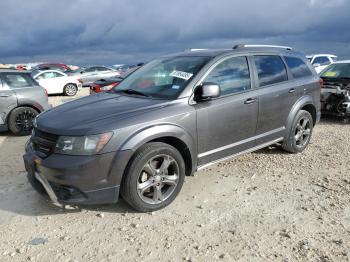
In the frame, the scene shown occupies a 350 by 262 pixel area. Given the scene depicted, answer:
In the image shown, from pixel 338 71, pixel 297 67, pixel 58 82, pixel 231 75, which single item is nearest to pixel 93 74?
pixel 58 82

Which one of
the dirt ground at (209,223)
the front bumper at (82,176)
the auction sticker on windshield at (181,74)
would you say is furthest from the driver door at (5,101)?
the auction sticker on windshield at (181,74)

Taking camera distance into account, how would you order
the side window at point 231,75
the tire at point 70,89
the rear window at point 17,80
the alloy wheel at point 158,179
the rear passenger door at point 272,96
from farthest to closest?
the tire at point 70,89
the rear window at point 17,80
the rear passenger door at point 272,96
the side window at point 231,75
the alloy wheel at point 158,179

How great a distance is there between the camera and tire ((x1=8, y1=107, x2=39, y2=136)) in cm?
772

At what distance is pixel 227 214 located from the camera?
3.86 m

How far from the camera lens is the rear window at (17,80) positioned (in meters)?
7.82

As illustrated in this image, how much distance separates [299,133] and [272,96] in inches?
46.3

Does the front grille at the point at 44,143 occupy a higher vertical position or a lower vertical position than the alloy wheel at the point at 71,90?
higher

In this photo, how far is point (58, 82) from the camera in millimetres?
17547

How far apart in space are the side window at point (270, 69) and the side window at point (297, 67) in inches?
8.0

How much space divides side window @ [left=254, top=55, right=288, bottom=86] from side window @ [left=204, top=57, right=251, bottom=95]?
276 mm

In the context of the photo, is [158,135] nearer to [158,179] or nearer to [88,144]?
[158,179]

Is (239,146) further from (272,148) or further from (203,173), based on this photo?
(272,148)

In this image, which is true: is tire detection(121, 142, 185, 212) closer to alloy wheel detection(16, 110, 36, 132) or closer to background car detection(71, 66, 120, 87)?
alloy wheel detection(16, 110, 36, 132)

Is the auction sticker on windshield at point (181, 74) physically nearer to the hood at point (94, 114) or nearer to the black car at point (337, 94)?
the hood at point (94, 114)
